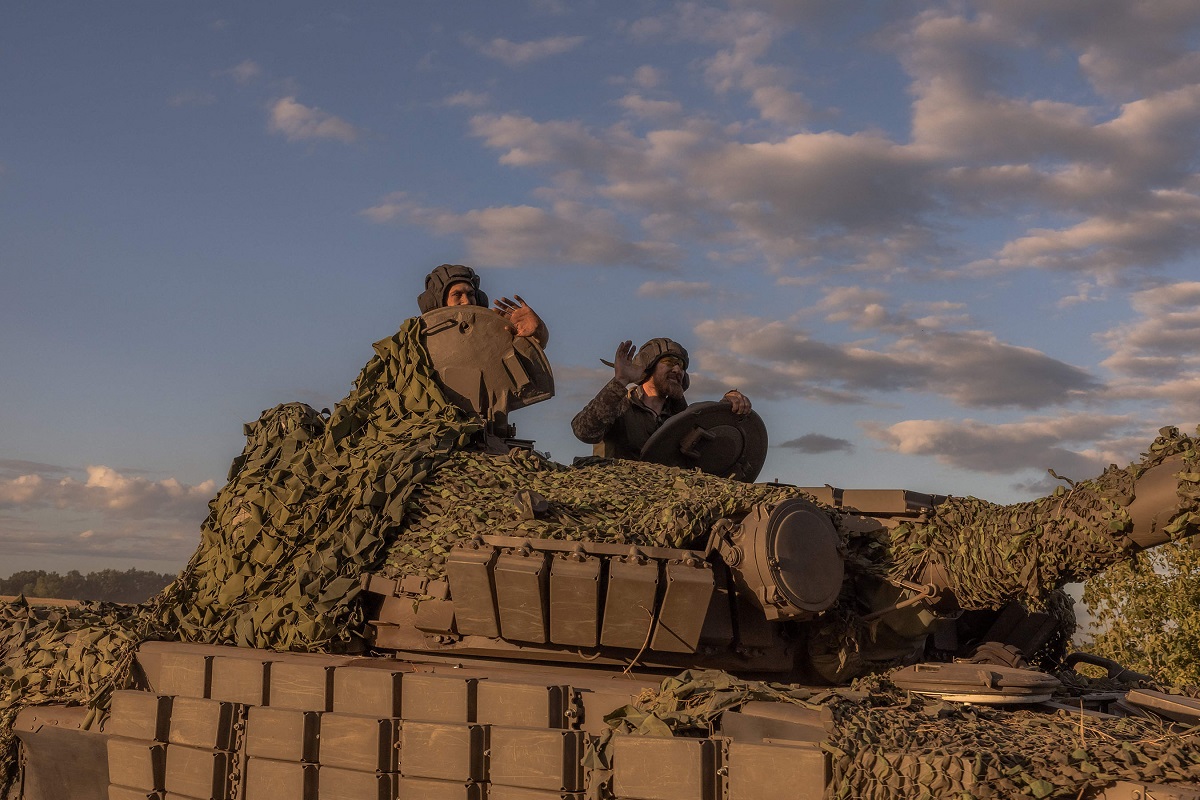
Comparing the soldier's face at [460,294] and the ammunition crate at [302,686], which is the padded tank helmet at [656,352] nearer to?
the soldier's face at [460,294]

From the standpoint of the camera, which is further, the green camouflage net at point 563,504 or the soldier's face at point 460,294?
the soldier's face at point 460,294

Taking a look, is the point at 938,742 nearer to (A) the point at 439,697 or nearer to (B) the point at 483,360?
(A) the point at 439,697

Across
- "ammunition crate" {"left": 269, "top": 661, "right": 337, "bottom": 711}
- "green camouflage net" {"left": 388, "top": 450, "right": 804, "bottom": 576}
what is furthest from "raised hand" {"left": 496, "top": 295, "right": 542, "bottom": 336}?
"ammunition crate" {"left": 269, "top": 661, "right": 337, "bottom": 711}

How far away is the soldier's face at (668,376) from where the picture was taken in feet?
35.4

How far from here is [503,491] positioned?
7902 millimetres

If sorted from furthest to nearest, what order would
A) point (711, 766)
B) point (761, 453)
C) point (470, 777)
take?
point (761, 453)
point (470, 777)
point (711, 766)

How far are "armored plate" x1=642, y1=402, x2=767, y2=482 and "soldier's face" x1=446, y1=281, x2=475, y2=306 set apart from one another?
2031 mm

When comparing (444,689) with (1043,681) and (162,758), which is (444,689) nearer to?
(162,758)

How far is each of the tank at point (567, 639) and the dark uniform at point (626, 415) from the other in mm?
778

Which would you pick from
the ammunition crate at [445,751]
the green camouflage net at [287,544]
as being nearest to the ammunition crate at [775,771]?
the ammunition crate at [445,751]

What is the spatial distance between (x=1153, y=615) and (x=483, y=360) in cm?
1436

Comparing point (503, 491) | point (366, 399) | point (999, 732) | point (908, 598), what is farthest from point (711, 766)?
point (366, 399)

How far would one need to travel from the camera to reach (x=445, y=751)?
21.0 ft

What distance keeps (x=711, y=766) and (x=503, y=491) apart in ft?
9.64
